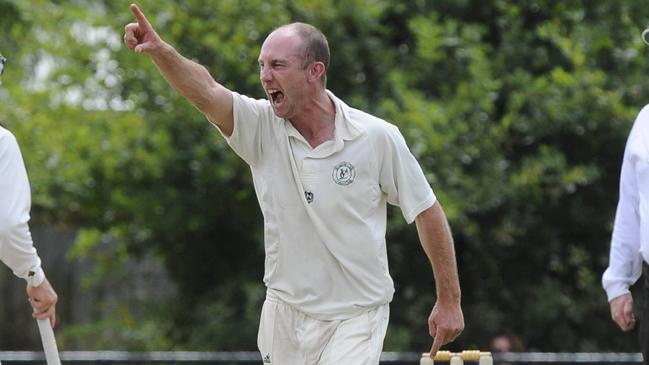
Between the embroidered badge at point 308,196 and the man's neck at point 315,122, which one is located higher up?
the man's neck at point 315,122

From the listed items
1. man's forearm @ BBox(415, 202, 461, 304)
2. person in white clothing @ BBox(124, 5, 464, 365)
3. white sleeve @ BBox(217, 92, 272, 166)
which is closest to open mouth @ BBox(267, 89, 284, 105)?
person in white clothing @ BBox(124, 5, 464, 365)

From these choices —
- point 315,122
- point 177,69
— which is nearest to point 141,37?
point 177,69

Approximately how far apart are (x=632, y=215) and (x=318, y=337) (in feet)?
6.11

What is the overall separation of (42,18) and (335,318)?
6699 millimetres

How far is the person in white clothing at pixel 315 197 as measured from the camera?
5.89 metres

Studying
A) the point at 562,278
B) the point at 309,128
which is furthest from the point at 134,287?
the point at 309,128

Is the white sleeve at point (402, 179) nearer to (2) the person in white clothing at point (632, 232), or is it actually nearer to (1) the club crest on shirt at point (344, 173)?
(1) the club crest on shirt at point (344, 173)

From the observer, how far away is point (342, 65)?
1102cm

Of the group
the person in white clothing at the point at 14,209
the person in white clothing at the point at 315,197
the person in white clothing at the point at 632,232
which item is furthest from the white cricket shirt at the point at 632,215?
the person in white clothing at the point at 14,209

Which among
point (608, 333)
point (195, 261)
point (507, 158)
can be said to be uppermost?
point (507, 158)

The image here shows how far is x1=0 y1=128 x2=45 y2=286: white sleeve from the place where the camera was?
242 inches

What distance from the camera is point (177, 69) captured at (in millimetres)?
5738

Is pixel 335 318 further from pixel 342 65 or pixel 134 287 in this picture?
pixel 134 287

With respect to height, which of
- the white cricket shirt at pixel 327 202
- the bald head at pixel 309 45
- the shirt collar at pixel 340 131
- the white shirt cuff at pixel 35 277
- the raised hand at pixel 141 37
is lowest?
the white shirt cuff at pixel 35 277
